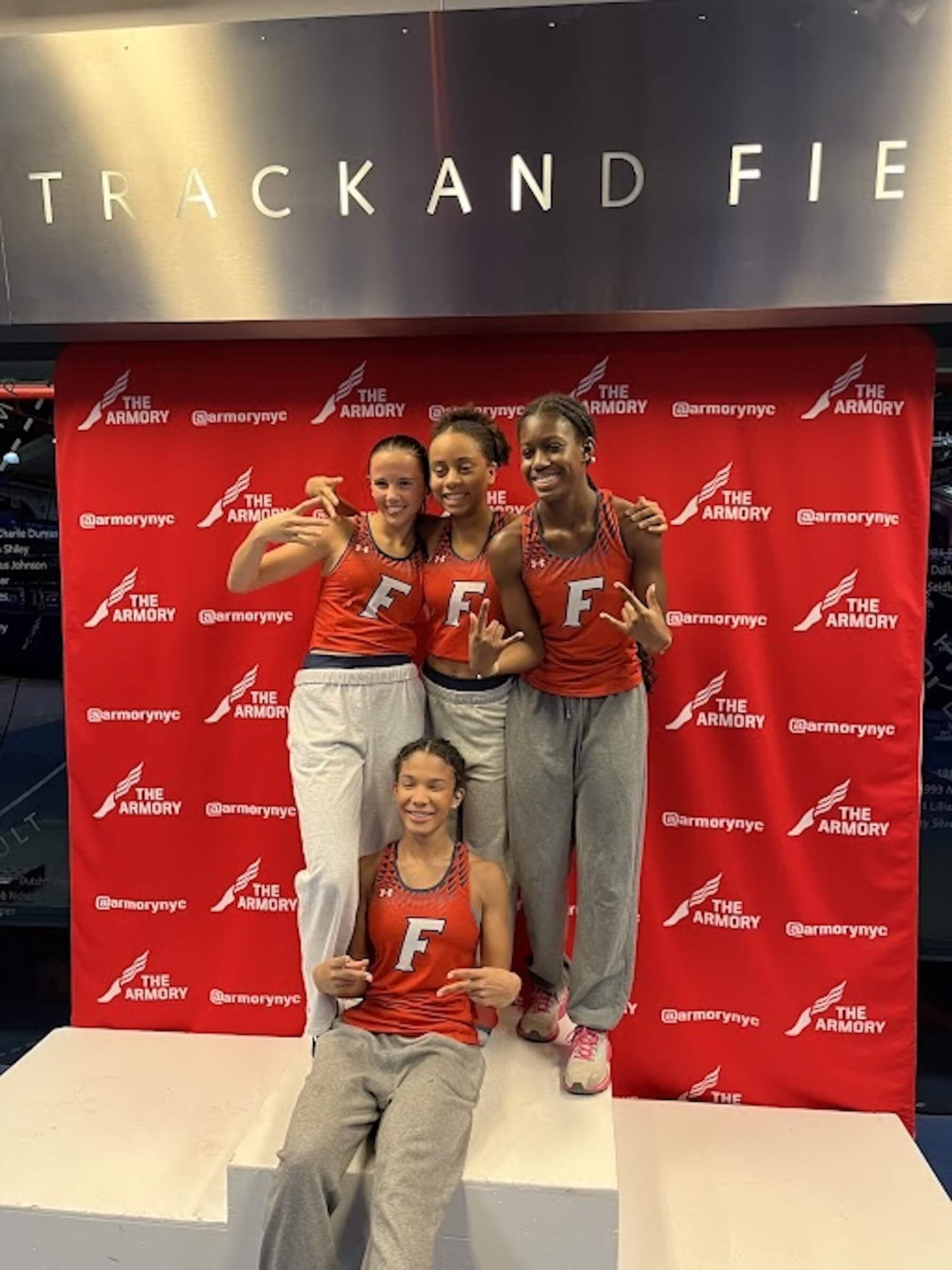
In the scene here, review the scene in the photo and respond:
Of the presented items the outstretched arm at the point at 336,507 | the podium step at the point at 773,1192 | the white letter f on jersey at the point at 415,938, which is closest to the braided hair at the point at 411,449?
the outstretched arm at the point at 336,507

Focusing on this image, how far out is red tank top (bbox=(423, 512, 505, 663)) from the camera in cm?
255

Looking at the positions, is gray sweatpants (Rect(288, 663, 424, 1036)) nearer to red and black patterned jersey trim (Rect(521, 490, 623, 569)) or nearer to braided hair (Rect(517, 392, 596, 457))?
red and black patterned jersey trim (Rect(521, 490, 623, 569))

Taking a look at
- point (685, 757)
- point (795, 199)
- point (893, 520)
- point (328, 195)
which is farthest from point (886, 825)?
point (328, 195)

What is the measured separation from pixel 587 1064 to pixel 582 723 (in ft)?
2.81

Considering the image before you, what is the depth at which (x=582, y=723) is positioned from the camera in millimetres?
2529

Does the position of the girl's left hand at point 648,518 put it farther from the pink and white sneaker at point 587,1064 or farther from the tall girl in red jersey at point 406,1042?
the pink and white sneaker at point 587,1064

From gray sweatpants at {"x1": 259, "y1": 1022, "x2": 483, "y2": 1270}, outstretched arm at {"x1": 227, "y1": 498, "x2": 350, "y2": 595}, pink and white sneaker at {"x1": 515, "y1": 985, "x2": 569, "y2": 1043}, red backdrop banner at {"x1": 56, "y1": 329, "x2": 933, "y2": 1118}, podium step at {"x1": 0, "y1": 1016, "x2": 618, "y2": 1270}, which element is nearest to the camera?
gray sweatpants at {"x1": 259, "y1": 1022, "x2": 483, "y2": 1270}

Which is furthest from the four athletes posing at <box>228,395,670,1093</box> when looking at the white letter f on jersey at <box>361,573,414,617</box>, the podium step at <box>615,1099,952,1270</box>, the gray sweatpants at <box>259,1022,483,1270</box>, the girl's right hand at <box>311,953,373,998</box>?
the podium step at <box>615,1099,952,1270</box>

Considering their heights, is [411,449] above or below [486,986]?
above

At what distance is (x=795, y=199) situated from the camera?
2.48m

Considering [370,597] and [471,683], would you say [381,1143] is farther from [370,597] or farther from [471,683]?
[370,597]

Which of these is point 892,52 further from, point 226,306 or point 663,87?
point 226,306

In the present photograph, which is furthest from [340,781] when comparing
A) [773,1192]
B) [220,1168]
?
[773,1192]

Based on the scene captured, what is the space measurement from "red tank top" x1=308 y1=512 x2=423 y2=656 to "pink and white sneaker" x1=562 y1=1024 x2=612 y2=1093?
1.11m
